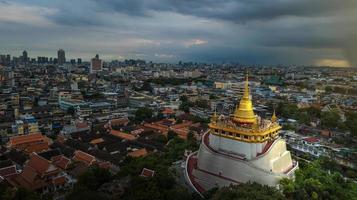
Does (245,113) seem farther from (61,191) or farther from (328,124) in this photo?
(328,124)


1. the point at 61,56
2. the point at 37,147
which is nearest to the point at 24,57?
the point at 61,56

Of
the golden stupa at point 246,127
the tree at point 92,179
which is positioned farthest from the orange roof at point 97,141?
the golden stupa at point 246,127

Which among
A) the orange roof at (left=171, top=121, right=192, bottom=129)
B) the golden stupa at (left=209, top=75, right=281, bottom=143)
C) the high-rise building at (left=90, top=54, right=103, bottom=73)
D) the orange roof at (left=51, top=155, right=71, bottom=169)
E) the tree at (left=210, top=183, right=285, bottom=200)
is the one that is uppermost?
the high-rise building at (left=90, top=54, right=103, bottom=73)

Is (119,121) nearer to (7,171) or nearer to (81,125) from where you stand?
(81,125)

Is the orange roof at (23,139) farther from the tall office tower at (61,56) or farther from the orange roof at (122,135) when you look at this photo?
the tall office tower at (61,56)

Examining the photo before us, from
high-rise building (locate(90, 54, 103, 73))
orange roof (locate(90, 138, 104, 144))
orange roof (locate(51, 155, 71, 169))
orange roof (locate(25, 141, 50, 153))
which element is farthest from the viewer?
high-rise building (locate(90, 54, 103, 73))

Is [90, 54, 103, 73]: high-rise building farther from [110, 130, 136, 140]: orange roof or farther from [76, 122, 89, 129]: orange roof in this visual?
[110, 130, 136, 140]: orange roof

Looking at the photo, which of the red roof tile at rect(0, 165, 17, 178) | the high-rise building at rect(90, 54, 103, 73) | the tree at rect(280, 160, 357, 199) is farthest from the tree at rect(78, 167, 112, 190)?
the high-rise building at rect(90, 54, 103, 73)
